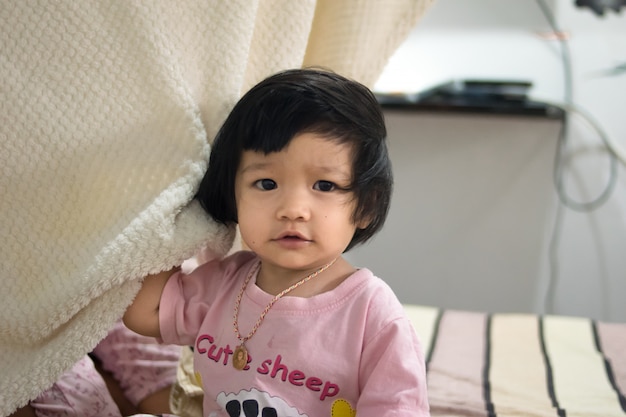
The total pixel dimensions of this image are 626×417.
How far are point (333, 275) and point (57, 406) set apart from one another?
41cm

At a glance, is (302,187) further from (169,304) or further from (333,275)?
(169,304)

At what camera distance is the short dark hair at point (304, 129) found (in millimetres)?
750

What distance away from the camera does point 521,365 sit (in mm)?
1285

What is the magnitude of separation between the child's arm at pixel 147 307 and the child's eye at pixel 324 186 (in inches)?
8.8

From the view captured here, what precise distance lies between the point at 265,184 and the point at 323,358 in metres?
0.20

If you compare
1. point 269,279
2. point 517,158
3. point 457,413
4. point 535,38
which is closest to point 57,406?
point 269,279

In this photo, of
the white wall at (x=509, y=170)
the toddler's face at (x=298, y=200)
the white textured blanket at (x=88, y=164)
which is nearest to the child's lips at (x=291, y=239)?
the toddler's face at (x=298, y=200)

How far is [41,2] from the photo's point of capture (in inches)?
29.9

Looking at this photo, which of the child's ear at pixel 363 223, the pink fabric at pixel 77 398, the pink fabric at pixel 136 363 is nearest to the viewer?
the child's ear at pixel 363 223

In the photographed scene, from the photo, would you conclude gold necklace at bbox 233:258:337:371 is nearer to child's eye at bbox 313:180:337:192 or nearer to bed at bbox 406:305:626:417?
child's eye at bbox 313:180:337:192

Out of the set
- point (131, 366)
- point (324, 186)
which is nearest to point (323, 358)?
point (324, 186)

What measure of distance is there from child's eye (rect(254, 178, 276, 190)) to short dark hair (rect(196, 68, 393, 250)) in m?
0.03

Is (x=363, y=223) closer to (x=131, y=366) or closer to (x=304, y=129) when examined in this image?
(x=304, y=129)

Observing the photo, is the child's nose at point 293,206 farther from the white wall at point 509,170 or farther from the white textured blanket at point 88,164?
the white wall at point 509,170
